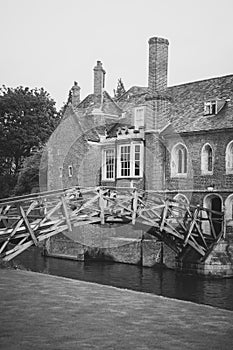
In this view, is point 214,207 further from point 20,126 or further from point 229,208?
point 20,126

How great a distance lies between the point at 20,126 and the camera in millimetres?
50781

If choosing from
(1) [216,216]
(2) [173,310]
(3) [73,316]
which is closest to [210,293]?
(1) [216,216]

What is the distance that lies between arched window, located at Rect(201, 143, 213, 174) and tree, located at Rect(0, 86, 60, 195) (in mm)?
24707

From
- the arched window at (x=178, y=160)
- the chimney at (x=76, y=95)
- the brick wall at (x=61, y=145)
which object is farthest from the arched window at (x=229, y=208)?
the chimney at (x=76, y=95)

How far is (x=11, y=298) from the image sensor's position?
9.90 meters

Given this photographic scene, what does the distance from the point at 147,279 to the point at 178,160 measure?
343 inches

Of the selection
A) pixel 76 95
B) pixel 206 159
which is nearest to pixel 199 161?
pixel 206 159

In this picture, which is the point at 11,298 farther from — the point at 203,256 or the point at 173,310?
the point at 203,256

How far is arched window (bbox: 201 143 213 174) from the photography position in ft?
92.1

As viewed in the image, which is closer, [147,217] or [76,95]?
[147,217]

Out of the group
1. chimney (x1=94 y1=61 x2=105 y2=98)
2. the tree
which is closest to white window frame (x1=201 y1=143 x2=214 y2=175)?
chimney (x1=94 y1=61 x2=105 y2=98)

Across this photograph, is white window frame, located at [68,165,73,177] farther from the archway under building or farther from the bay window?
the archway under building

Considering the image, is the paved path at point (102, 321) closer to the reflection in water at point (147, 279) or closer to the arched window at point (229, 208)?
the reflection in water at point (147, 279)

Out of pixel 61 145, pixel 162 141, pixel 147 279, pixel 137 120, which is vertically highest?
pixel 137 120
